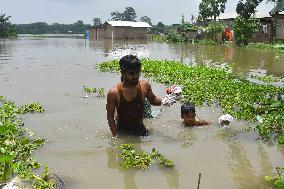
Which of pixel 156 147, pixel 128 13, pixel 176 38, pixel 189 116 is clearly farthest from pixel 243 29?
pixel 128 13

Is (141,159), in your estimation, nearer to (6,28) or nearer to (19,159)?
(19,159)

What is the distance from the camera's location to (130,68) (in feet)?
19.2

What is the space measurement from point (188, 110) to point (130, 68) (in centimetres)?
213

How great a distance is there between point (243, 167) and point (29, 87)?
29.2 feet

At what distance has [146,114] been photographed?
26.3 feet

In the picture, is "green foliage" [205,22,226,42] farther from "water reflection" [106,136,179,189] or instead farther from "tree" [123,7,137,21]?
"tree" [123,7,137,21]

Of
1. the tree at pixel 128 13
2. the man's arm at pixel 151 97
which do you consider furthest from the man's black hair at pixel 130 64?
the tree at pixel 128 13

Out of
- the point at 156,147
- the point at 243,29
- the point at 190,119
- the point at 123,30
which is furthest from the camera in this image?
the point at 123,30

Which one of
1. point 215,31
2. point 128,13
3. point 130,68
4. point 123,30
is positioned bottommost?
point 130,68

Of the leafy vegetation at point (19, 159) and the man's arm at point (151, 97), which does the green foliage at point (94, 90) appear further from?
the man's arm at point (151, 97)

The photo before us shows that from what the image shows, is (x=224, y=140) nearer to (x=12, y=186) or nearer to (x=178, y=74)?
(x=12, y=186)

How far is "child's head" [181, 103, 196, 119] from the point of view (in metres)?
7.52

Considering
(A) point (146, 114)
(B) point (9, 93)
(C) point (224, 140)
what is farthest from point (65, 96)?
(C) point (224, 140)

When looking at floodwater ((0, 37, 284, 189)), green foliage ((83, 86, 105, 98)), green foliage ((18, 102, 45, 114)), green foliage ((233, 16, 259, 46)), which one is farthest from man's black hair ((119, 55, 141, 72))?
green foliage ((233, 16, 259, 46))
